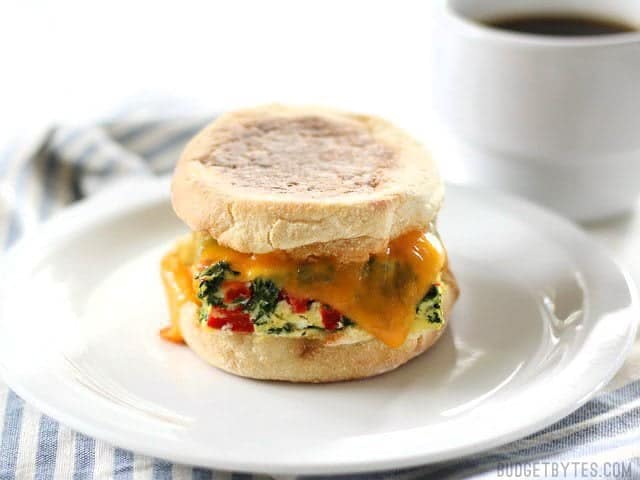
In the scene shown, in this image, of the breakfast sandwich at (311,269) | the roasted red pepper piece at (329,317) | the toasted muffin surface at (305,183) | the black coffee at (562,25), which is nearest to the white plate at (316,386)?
the breakfast sandwich at (311,269)

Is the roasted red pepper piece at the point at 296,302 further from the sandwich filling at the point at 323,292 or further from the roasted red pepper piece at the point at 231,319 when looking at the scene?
the roasted red pepper piece at the point at 231,319

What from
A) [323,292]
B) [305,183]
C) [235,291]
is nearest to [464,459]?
[323,292]

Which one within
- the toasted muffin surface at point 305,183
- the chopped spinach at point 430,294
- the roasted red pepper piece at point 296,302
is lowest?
the chopped spinach at point 430,294

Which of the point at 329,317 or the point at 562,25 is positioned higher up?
the point at 562,25

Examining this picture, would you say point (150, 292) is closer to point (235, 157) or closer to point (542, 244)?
point (235, 157)

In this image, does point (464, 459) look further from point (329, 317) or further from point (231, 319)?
point (231, 319)

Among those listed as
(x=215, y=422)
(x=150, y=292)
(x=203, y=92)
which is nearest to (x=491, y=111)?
(x=150, y=292)

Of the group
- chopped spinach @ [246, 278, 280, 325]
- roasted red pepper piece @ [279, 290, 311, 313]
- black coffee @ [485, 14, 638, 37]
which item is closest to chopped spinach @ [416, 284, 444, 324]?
roasted red pepper piece @ [279, 290, 311, 313]

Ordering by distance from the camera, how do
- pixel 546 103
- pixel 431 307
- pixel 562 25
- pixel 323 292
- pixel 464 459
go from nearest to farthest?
pixel 464 459 → pixel 323 292 → pixel 431 307 → pixel 546 103 → pixel 562 25
